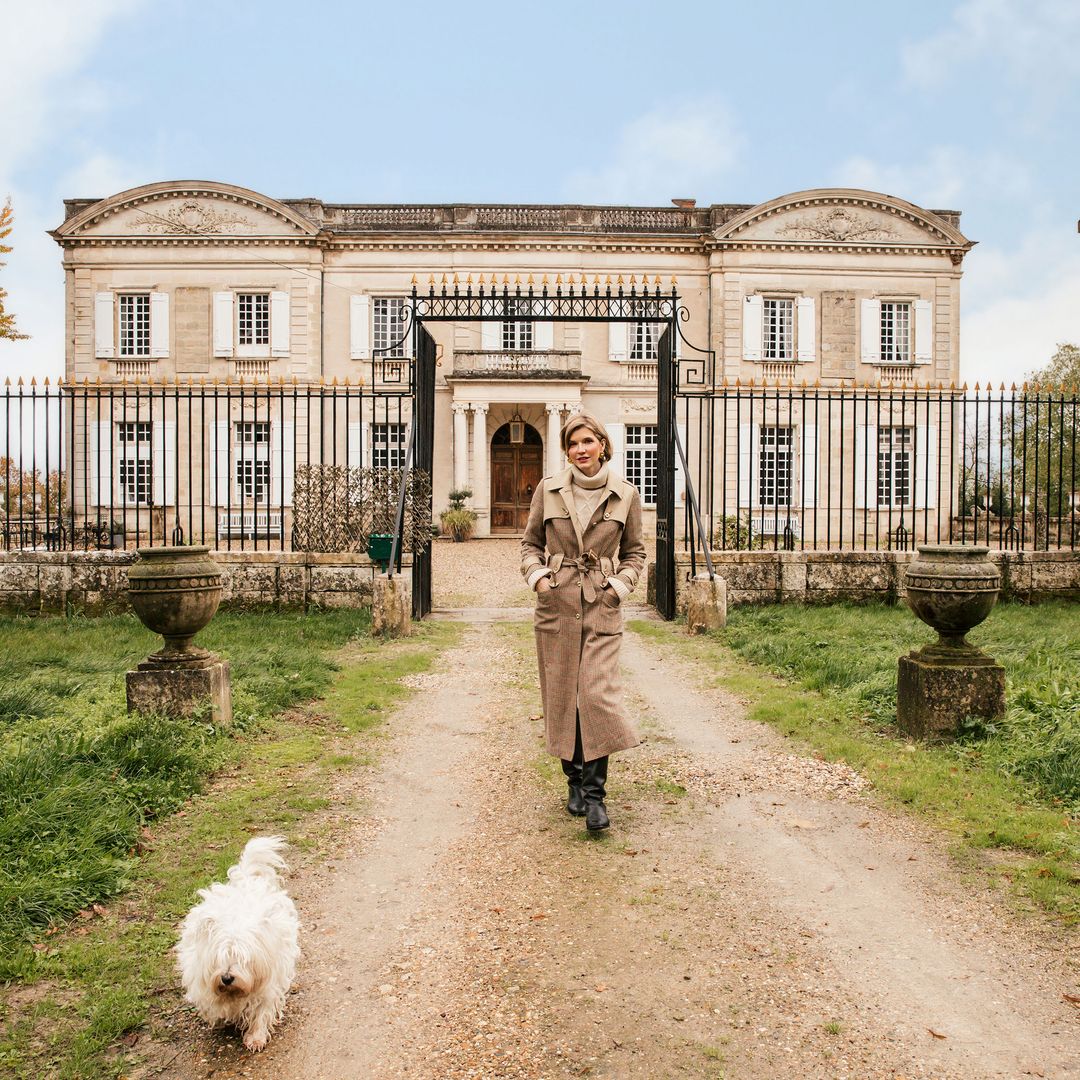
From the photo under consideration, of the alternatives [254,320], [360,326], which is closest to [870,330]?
[360,326]

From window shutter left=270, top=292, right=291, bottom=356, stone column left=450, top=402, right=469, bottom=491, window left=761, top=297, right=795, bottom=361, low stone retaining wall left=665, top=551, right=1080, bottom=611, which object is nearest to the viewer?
low stone retaining wall left=665, top=551, right=1080, bottom=611

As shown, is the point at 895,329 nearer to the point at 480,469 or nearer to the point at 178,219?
the point at 480,469

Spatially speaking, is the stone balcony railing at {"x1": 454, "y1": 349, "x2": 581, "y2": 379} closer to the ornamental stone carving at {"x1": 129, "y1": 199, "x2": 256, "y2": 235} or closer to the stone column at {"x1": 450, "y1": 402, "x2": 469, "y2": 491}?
the stone column at {"x1": 450, "y1": 402, "x2": 469, "y2": 491}

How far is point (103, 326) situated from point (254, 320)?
4166 millimetres

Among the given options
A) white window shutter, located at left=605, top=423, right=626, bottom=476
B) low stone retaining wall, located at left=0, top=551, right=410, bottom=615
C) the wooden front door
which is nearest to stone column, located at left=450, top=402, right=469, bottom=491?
the wooden front door

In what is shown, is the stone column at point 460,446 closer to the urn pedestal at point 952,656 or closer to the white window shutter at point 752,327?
the white window shutter at point 752,327

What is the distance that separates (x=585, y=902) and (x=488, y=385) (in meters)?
23.1

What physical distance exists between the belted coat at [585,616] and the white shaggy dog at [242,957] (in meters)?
1.73

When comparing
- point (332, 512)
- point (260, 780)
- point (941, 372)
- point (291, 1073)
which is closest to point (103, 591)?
point (332, 512)

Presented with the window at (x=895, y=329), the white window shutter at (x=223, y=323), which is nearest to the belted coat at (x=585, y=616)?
the white window shutter at (x=223, y=323)

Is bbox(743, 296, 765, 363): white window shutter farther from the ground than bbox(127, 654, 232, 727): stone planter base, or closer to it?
farther from the ground

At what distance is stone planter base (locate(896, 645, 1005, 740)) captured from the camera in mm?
5547

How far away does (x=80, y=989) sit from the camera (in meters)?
2.91

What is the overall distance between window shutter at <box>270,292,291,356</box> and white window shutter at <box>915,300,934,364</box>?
17971 millimetres
